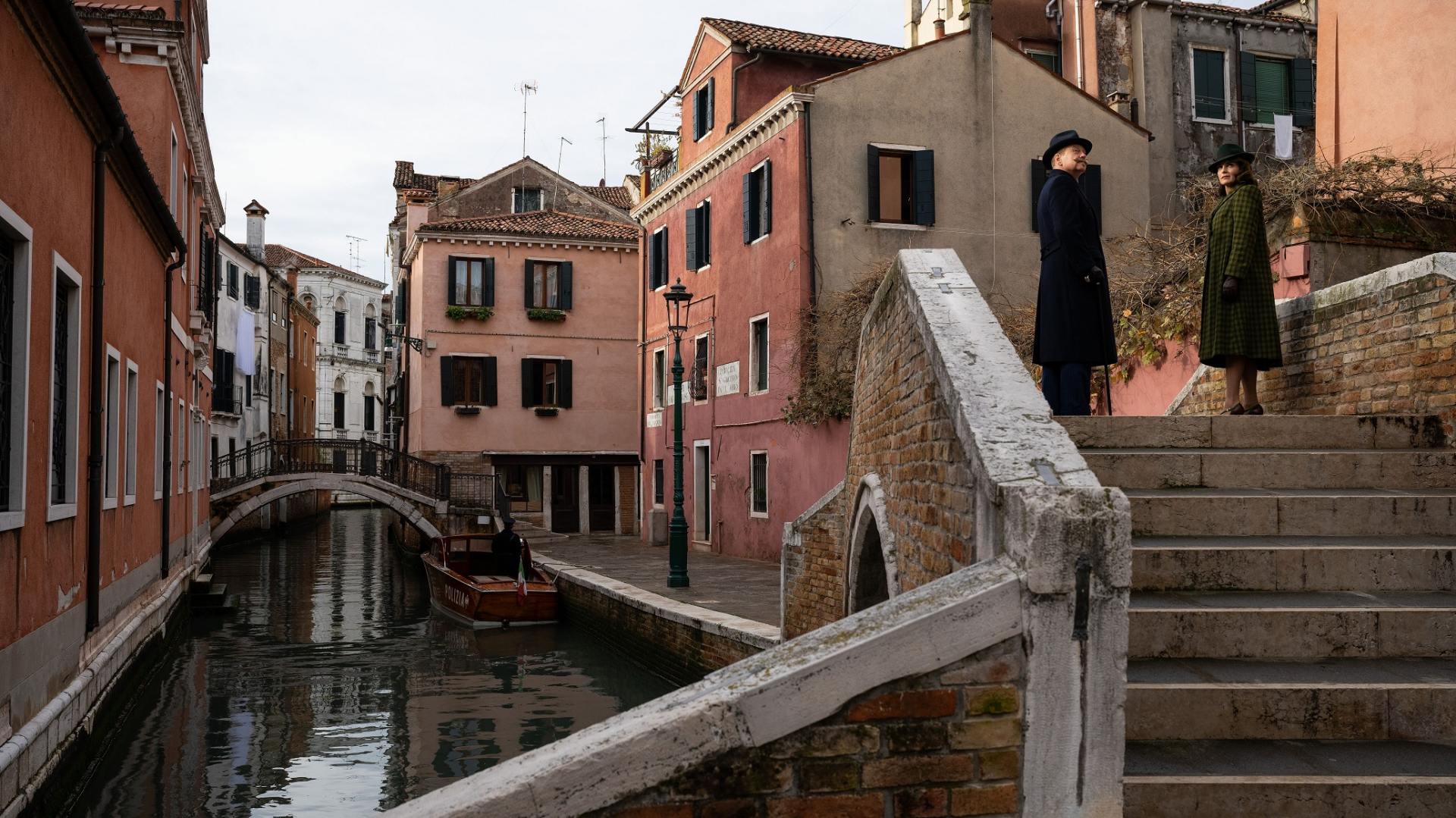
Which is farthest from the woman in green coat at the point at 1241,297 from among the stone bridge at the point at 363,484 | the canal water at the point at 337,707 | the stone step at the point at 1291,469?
→ the stone bridge at the point at 363,484

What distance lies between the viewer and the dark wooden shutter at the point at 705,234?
69.6 ft

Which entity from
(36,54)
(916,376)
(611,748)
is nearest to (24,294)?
(36,54)

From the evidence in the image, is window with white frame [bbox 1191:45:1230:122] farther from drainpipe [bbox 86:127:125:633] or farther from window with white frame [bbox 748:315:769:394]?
drainpipe [bbox 86:127:125:633]

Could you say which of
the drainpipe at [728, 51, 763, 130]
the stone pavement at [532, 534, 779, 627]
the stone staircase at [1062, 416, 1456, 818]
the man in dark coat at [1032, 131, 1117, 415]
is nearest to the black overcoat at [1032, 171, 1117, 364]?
the man in dark coat at [1032, 131, 1117, 415]

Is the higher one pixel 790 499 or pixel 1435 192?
pixel 1435 192

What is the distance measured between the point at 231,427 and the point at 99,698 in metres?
24.1

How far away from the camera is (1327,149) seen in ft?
37.0

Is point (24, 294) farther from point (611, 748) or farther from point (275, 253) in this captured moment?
point (275, 253)

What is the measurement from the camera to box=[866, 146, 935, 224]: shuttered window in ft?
58.4

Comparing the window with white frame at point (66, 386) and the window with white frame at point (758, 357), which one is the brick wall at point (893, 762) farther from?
the window with white frame at point (758, 357)

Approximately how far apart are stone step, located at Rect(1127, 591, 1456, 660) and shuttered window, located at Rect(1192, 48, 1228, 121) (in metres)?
18.2

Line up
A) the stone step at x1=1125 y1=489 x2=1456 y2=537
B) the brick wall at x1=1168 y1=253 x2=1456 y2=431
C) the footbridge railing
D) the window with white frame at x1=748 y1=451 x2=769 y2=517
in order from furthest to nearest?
the footbridge railing
the window with white frame at x1=748 y1=451 x2=769 y2=517
the brick wall at x1=1168 y1=253 x2=1456 y2=431
the stone step at x1=1125 y1=489 x2=1456 y2=537

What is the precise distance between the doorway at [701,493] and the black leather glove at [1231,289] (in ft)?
51.9

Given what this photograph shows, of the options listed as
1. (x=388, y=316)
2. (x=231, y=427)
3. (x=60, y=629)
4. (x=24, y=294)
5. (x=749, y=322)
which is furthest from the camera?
(x=388, y=316)
